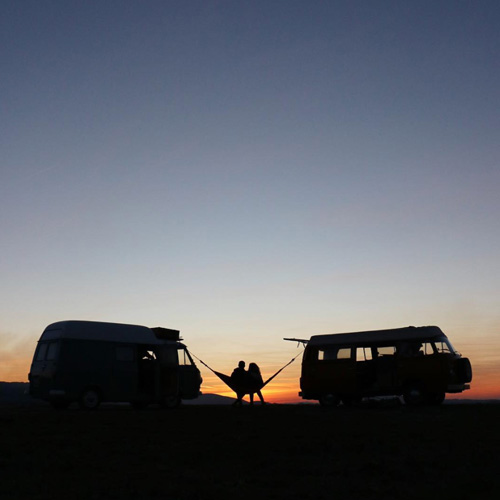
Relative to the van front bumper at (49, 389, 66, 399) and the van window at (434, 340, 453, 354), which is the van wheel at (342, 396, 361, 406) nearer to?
the van window at (434, 340, 453, 354)

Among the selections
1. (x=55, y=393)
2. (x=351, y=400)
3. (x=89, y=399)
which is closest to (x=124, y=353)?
(x=89, y=399)

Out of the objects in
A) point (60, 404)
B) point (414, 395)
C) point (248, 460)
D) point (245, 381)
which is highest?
point (245, 381)

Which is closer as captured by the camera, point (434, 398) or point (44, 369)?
point (44, 369)

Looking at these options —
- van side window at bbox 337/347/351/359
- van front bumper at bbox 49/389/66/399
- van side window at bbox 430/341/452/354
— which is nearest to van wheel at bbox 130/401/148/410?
van front bumper at bbox 49/389/66/399

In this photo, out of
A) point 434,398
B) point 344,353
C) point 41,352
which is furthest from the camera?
point 344,353

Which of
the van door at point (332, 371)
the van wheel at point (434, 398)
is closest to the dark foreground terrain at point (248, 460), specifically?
the van wheel at point (434, 398)

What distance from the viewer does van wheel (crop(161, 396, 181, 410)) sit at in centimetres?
2716

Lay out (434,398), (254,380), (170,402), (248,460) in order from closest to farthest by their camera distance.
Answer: (248,460) < (434,398) < (254,380) < (170,402)

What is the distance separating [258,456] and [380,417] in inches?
310

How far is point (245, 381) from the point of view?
26.8m

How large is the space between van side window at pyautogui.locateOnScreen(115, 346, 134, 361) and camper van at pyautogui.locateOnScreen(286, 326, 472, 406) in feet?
24.2

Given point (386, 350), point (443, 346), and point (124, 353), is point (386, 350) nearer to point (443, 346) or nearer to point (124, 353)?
point (443, 346)

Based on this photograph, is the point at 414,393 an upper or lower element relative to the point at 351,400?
upper

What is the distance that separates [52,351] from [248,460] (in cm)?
1400
